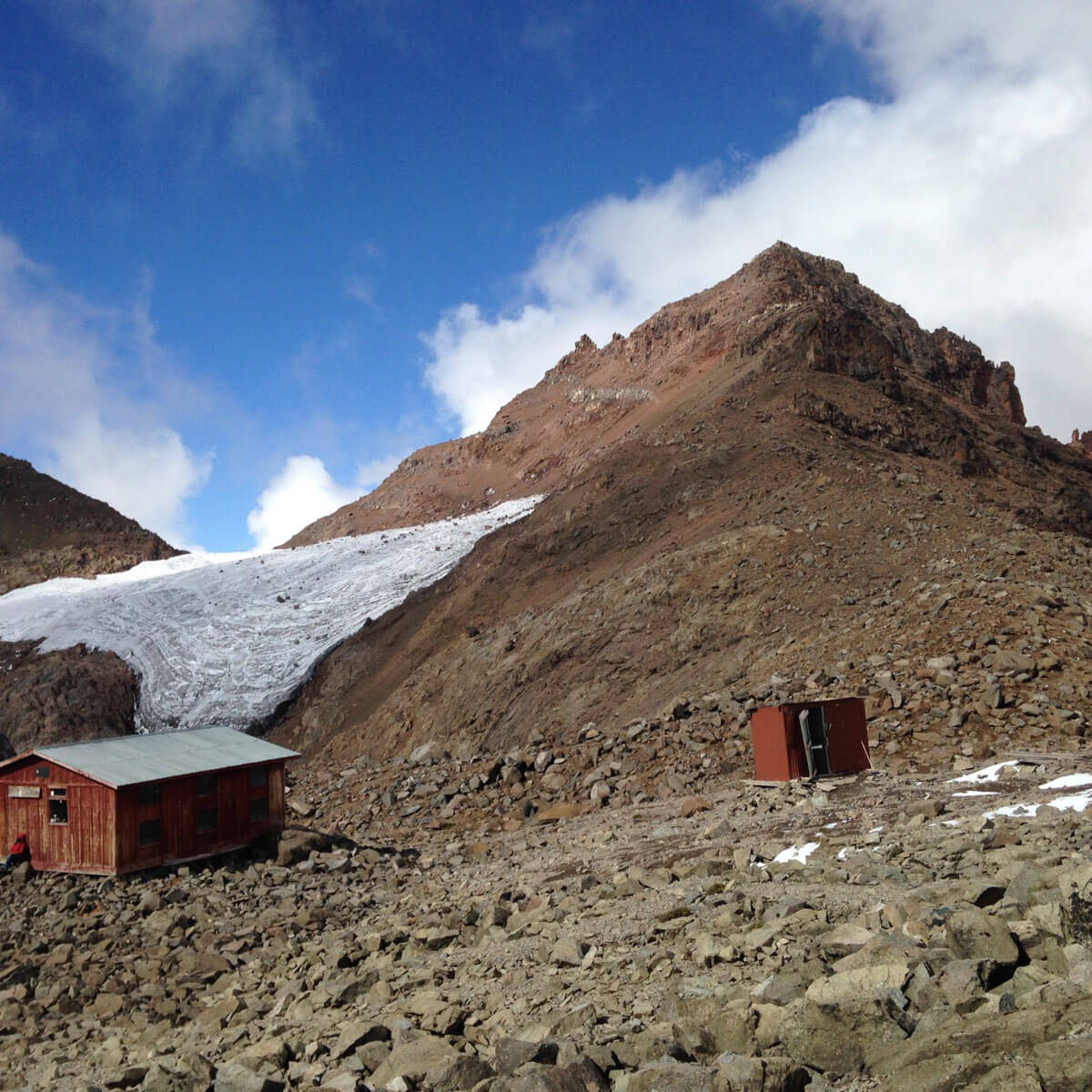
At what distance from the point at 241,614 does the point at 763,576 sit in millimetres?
26850

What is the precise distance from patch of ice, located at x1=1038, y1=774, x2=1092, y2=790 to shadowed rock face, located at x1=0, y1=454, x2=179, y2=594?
59765 mm

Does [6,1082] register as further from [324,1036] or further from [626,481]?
[626,481]

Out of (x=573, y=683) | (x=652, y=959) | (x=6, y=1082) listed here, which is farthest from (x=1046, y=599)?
(x=6, y=1082)

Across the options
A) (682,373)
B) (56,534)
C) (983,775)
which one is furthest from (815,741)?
(56,534)

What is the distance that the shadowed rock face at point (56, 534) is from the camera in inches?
→ 2547

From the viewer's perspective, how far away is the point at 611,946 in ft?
32.1

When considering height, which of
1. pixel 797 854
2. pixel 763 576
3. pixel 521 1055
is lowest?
pixel 521 1055

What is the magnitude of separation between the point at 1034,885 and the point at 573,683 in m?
18.4

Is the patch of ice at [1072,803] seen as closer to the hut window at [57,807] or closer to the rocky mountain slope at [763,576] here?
the rocky mountain slope at [763,576]

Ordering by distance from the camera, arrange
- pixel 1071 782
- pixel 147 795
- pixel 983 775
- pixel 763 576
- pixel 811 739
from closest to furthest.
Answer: pixel 1071 782 < pixel 983 775 < pixel 811 739 < pixel 147 795 < pixel 763 576

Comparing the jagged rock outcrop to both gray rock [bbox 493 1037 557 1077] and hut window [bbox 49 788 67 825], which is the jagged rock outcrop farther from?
gray rock [bbox 493 1037 557 1077]

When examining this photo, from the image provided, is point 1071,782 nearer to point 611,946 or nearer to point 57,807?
point 611,946

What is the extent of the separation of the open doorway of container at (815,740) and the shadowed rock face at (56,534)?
5516cm

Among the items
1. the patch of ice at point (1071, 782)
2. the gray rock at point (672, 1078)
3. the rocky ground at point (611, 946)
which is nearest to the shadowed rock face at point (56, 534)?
the rocky ground at point (611, 946)
